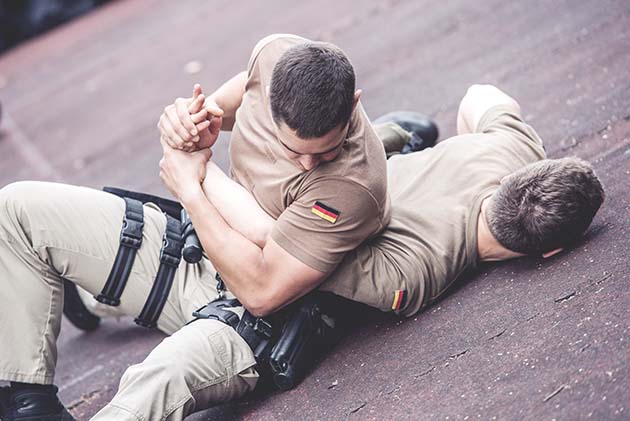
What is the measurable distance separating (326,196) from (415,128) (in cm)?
138

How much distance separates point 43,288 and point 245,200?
0.82m

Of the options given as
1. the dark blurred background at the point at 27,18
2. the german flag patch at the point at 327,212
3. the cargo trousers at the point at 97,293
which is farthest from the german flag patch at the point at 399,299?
the dark blurred background at the point at 27,18

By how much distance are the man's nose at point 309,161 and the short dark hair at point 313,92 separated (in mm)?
119

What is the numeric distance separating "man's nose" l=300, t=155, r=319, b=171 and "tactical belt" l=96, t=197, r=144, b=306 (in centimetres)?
86

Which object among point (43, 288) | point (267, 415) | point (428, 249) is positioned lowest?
point (267, 415)

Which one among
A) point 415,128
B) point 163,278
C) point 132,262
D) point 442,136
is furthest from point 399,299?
point 442,136

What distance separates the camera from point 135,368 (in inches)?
106

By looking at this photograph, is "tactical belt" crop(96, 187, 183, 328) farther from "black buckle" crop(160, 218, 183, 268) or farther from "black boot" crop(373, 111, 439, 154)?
"black boot" crop(373, 111, 439, 154)

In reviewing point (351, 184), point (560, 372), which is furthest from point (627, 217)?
point (351, 184)

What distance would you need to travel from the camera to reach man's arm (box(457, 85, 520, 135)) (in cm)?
361

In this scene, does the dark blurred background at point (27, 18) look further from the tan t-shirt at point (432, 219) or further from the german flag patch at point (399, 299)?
the german flag patch at point (399, 299)

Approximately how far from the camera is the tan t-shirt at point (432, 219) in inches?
115

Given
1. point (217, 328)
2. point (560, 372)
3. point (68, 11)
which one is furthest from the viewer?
point (68, 11)

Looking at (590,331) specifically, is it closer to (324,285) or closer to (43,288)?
(324,285)
